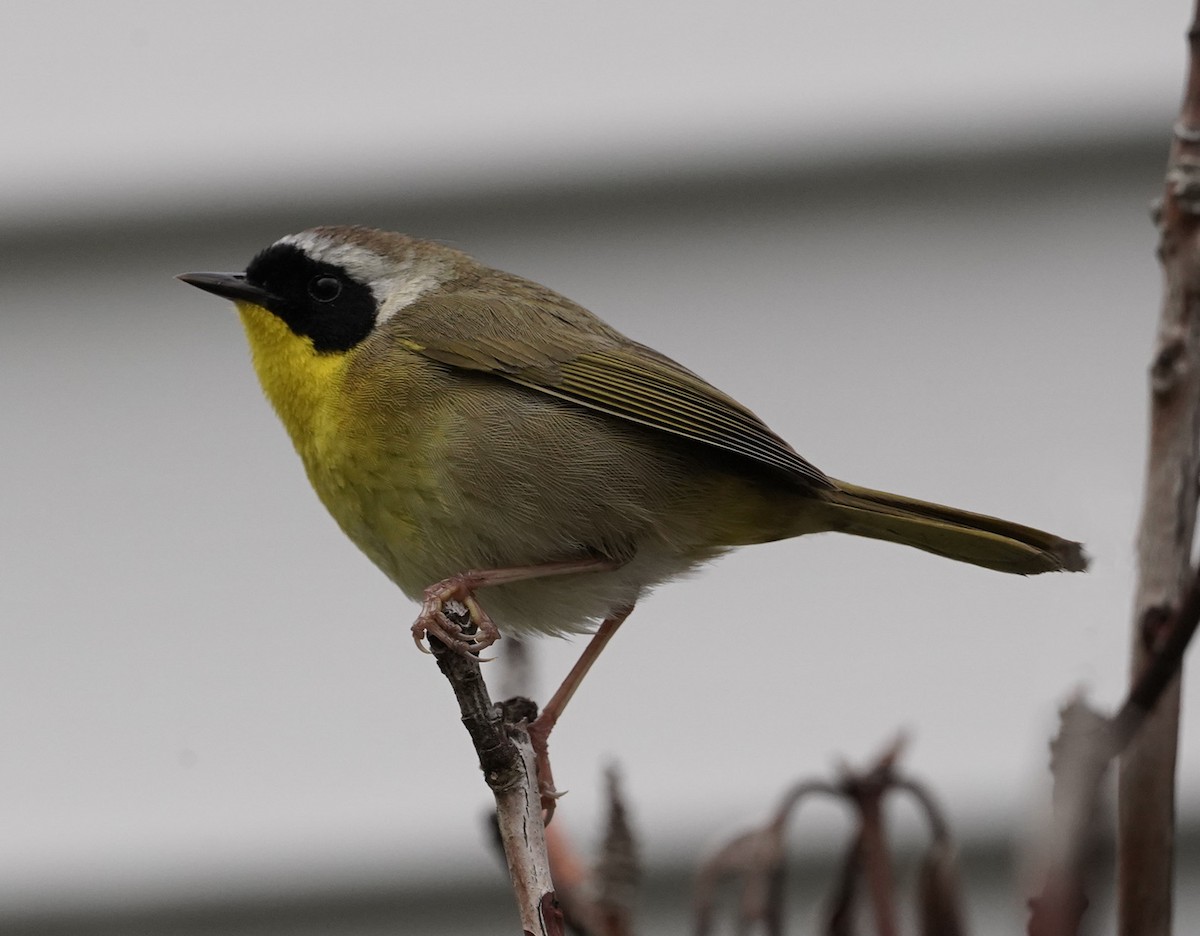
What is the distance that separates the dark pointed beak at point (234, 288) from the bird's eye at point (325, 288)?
0.08 metres

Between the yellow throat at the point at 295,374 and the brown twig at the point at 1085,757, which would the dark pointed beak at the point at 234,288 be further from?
the brown twig at the point at 1085,757

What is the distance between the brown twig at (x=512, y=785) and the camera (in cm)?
128

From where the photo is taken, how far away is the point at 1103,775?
866 mm

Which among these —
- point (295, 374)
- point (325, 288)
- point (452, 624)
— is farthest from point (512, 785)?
point (325, 288)

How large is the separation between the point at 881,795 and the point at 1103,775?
30 cm

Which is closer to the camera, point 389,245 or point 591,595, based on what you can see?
point 591,595

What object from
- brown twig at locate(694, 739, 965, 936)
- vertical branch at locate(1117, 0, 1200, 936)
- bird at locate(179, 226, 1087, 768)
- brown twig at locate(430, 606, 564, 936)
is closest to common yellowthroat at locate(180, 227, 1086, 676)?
bird at locate(179, 226, 1087, 768)

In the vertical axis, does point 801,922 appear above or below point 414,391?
below

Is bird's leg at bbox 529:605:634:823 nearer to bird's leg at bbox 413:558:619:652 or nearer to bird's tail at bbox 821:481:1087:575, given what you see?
bird's leg at bbox 413:558:619:652

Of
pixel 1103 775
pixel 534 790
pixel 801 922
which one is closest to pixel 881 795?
pixel 1103 775

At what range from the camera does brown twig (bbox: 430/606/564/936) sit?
4.21 feet

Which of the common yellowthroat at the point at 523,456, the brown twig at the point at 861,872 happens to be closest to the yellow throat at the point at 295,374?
the common yellowthroat at the point at 523,456

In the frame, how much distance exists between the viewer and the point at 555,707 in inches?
96.7

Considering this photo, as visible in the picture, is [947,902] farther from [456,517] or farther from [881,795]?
[456,517]
